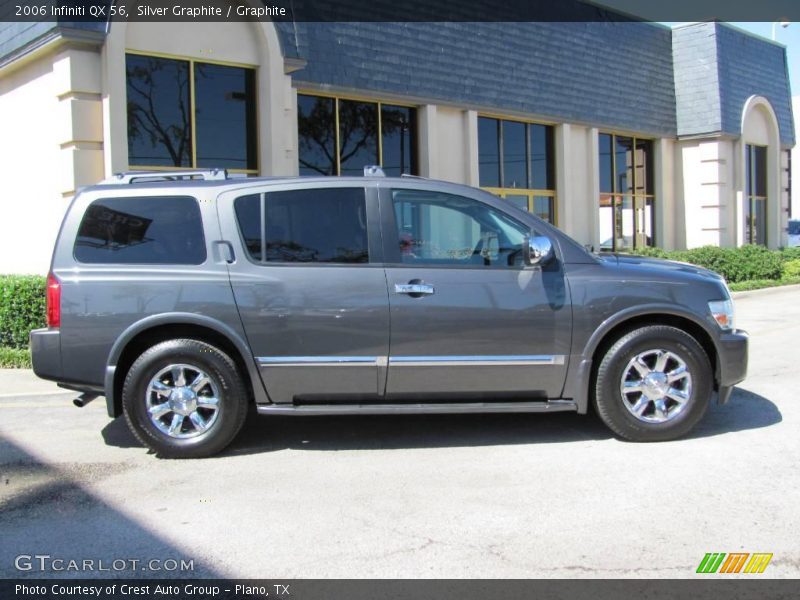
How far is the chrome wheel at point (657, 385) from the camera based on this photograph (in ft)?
18.7

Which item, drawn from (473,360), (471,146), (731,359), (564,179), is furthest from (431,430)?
(564,179)

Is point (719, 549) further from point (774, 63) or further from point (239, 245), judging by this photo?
point (774, 63)

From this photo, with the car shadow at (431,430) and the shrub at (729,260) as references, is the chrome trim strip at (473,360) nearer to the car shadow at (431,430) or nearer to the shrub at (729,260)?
the car shadow at (431,430)

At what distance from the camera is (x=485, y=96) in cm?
1544

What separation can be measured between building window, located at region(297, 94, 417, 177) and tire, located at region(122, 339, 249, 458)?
305 inches

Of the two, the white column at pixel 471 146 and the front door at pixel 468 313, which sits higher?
the white column at pixel 471 146

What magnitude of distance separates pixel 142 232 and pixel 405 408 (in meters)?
2.34

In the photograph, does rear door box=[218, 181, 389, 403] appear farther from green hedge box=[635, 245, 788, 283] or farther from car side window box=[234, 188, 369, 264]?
green hedge box=[635, 245, 788, 283]

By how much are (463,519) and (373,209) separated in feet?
7.88

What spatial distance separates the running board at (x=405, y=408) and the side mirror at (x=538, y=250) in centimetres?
106

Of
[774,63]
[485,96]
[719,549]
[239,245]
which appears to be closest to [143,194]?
[239,245]

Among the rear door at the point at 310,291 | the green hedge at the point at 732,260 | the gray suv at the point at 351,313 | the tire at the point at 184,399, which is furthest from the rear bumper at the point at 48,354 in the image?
the green hedge at the point at 732,260

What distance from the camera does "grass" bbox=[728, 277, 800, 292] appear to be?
1733 centimetres

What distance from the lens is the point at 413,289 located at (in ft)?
18.1
